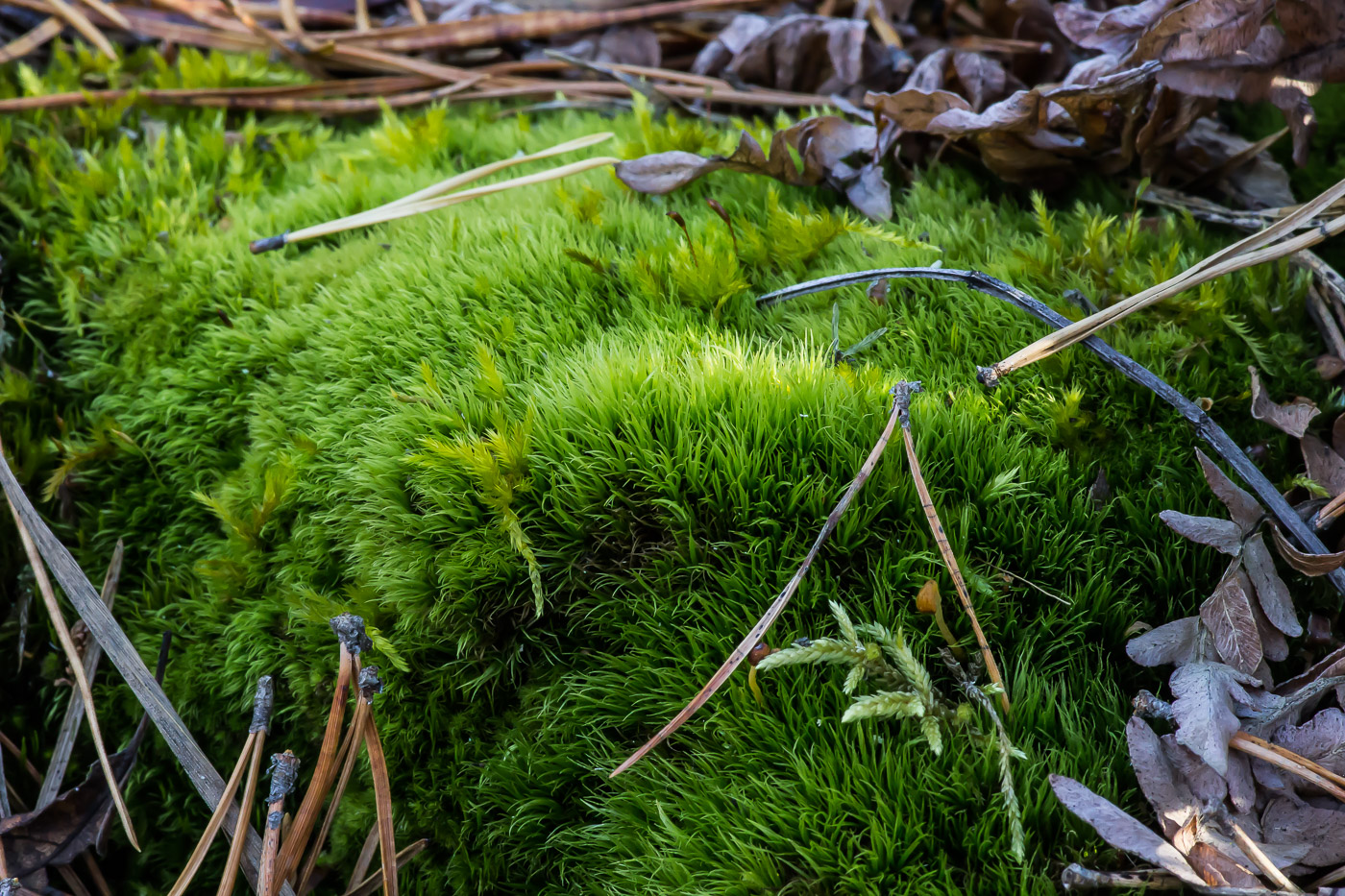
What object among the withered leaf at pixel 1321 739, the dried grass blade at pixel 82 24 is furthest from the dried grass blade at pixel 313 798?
the dried grass blade at pixel 82 24

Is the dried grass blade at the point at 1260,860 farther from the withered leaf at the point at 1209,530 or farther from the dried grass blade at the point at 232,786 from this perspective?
the dried grass blade at the point at 232,786

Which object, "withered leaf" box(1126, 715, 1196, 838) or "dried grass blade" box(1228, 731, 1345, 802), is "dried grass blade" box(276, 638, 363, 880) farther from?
"dried grass blade" box(1228, 731, 1345, 802)

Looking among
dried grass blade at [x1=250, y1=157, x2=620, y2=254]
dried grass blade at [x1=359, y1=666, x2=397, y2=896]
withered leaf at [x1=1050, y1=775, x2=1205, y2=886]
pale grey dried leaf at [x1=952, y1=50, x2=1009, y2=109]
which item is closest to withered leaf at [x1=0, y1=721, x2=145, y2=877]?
dried grass blade at [x1=359, y1=666, x2=397, y2=896]

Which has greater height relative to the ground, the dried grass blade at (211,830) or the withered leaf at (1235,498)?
the withered leaf at (1235,498)

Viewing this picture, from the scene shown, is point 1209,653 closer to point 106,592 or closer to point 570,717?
point 570,717

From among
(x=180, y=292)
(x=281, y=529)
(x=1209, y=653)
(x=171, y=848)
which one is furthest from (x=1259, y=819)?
(x=180, y=292)

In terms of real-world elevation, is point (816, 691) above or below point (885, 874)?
above
